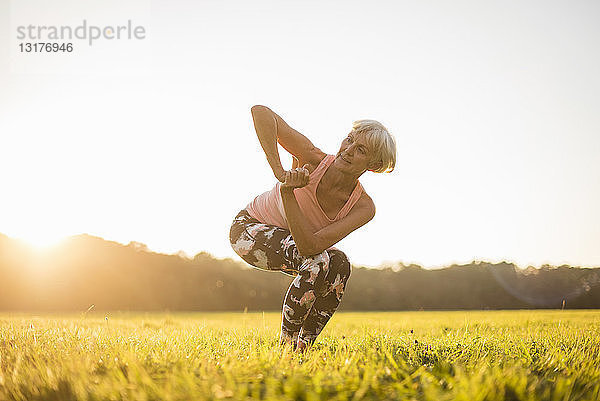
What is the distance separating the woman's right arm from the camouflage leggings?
2.40 ft

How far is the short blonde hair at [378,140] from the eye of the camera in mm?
4711

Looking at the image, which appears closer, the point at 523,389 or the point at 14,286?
the point at 523,389

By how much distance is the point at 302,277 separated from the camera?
4.55 metres

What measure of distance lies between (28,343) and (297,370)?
2605 mm

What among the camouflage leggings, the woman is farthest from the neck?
the camouflage leggings

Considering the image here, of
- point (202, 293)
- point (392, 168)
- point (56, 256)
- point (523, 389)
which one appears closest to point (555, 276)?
point (392, 168)

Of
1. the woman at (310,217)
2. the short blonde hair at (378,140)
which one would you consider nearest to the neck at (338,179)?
the woman at (310,217)

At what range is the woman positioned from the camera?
4.53 meters

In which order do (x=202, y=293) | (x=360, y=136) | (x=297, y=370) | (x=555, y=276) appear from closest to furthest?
(x=297, y=370), (x=360, y=136), (x=555, y=276), (x=202, y=293)

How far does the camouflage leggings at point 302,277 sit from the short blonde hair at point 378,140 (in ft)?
3.25

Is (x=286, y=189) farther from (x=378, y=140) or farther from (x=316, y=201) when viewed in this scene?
(x=378, y=140)

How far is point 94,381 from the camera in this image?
8.66 feet

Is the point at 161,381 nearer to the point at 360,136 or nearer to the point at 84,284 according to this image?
the point at 360,136

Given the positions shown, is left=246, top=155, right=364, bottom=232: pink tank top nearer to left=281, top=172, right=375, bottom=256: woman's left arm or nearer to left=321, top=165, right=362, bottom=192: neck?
left=321, top=165, right=362, bottom=192: neck
